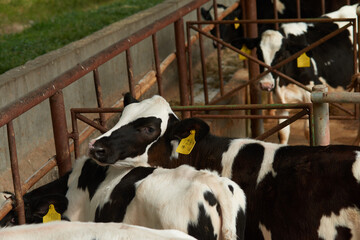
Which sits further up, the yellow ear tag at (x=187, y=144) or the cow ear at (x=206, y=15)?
the yellow ear tag at (x=187, y=144)

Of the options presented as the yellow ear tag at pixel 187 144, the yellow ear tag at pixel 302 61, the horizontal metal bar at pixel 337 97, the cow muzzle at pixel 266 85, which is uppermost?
the horizontal metal bar at pixel 337 97

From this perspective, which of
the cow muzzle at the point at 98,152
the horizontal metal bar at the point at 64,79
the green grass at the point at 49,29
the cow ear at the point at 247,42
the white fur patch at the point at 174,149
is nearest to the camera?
the horizontal metal bar at the point at 64,79

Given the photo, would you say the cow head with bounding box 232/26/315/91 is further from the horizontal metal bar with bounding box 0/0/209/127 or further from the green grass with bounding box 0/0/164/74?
the green grass with bounding box 0/0/164/74

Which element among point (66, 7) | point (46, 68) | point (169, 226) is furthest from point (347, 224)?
point (66, 7)

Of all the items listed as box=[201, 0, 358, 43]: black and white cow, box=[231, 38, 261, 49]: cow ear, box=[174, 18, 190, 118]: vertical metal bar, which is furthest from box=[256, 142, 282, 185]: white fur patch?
box=[201, 0, 358, 43]: black and white cow

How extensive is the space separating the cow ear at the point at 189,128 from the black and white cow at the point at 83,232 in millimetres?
1496

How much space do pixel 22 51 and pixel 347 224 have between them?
5.59m

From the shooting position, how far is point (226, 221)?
3.48 meters

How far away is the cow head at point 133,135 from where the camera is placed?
4.16 m

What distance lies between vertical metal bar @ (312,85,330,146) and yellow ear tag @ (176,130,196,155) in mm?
765

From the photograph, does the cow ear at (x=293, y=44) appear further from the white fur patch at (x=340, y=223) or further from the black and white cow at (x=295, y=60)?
the white fur patch at (x=340, y=223)

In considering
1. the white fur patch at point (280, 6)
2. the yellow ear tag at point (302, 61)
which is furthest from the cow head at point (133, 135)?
the white fur patch at point (280, 6)

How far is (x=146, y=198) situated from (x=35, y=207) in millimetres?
694

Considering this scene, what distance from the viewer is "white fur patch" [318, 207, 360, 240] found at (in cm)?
388
